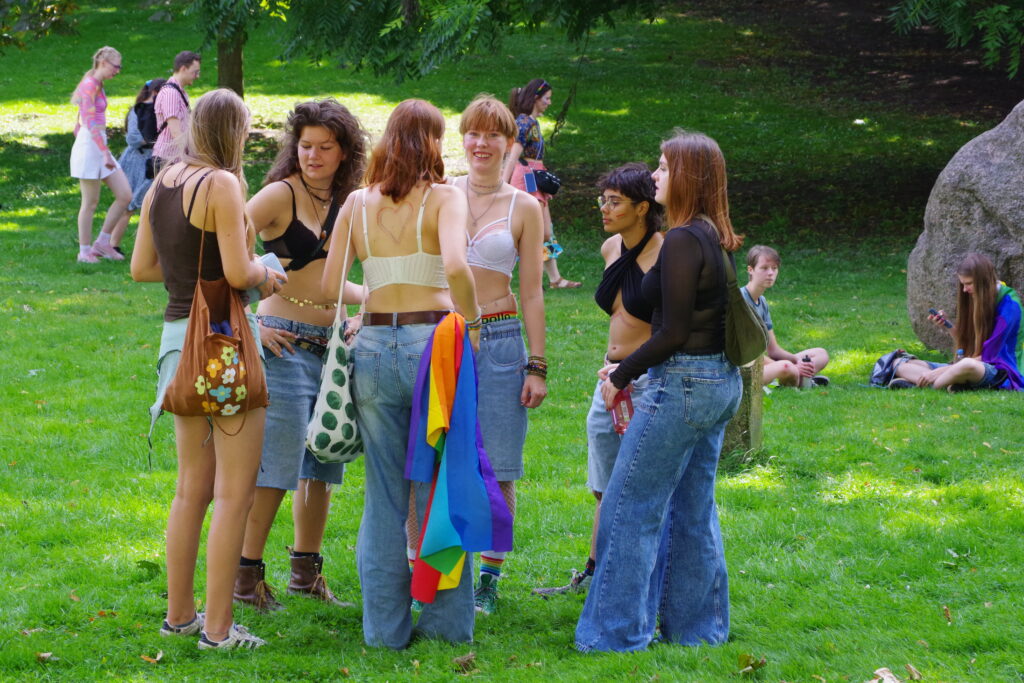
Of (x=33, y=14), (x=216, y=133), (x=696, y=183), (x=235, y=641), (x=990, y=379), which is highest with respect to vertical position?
(x=33, y=14)

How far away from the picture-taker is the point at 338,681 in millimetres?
4039

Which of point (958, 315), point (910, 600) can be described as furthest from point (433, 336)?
point (958, 315)

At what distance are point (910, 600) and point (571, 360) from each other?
491 centimetres

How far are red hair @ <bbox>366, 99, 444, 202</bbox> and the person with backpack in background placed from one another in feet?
28.7

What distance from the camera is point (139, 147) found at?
41.2 ft

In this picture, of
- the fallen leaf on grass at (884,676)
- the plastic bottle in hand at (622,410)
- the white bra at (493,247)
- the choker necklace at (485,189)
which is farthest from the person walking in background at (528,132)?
the fallen leaf on grass at (884,676)

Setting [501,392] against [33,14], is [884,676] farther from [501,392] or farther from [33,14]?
[33,14]

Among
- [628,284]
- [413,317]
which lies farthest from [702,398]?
[413,317]

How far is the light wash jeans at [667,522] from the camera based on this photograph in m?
4.06

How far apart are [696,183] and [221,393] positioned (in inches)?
72.5

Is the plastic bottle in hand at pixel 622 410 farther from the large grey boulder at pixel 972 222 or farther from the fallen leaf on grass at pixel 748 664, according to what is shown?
the large grey boulder at pixel 972 222

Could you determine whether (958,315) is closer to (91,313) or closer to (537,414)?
(537,414)

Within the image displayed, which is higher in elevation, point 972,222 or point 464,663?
point 972,222

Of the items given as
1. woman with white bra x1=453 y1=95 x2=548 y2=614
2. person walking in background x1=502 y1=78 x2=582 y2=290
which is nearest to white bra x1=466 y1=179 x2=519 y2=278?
woman with white bra x1=453 y1=95 x2=548 y2=614
